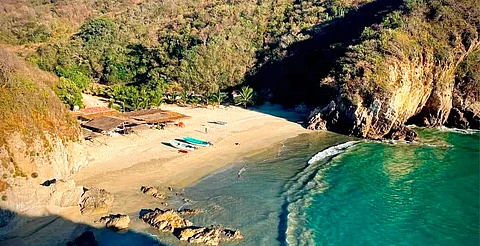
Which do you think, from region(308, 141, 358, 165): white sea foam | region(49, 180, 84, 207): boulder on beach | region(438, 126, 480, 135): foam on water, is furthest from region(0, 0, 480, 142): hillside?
region(49, 180, 84, 207): boulder on beach

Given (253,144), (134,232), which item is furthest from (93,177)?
(253,144)

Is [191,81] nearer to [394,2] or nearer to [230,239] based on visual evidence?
[394,2]

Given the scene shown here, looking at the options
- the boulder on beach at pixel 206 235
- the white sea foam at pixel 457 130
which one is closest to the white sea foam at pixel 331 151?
the white sea foam at pixel 457 130

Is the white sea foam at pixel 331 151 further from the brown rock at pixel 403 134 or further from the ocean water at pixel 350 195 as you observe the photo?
the brown rock at pixel 403 134

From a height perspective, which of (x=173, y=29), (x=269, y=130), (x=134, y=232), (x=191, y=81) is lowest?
(x=134, y=232)

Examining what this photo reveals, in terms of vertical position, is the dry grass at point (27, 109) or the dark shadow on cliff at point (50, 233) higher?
the dry grass at point (27, 109)

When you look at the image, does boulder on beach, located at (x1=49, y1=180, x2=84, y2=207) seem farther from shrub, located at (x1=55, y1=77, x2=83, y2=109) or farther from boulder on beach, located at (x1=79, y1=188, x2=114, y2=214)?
shrub, located at (x1=55, y1=77, x2=83, y2=109)

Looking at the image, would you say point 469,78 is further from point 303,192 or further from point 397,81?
point 303,192
